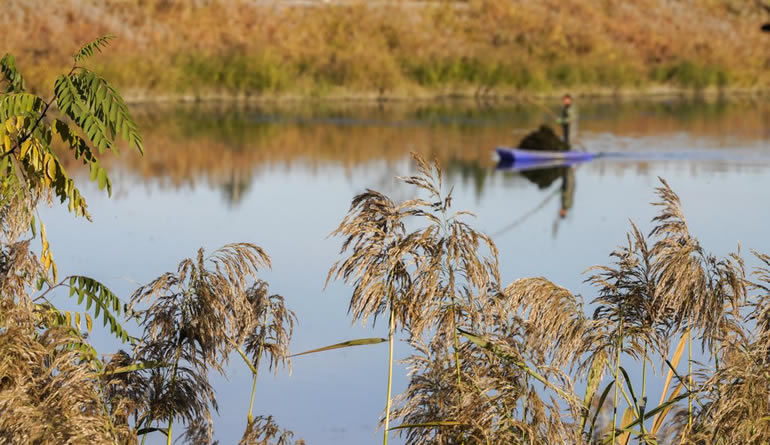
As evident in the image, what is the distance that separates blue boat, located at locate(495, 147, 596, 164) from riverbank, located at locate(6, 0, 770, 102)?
13.9 metres

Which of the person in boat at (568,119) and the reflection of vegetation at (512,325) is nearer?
the reflection of vegetation at (512,325)

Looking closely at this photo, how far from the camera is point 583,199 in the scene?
69.7 feet

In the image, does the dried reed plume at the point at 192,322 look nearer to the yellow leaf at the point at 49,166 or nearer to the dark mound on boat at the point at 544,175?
the yellow leaf at the point at 49,166

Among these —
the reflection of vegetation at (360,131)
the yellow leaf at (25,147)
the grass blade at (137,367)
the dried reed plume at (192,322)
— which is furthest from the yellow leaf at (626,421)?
the reflection of vegetation at (360,131)

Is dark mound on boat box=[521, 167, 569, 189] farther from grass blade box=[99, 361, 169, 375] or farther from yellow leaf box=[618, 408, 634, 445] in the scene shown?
grass blade box=[99, 361, 169, 375]

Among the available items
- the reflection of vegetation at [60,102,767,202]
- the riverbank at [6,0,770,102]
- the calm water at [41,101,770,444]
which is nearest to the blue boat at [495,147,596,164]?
the calm water at [41,101,770,444]

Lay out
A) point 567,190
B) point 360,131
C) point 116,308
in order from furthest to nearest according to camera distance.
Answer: point 360,131
point 567,190
point 116,308

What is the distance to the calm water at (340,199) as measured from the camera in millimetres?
9938

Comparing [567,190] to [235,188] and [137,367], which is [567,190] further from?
[137,367]

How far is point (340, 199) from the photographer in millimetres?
20234

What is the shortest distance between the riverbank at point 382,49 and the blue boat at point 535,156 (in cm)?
1390

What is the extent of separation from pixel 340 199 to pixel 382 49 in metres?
26.5

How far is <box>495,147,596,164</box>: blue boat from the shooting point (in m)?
24.8

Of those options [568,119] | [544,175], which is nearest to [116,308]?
[544,175]
